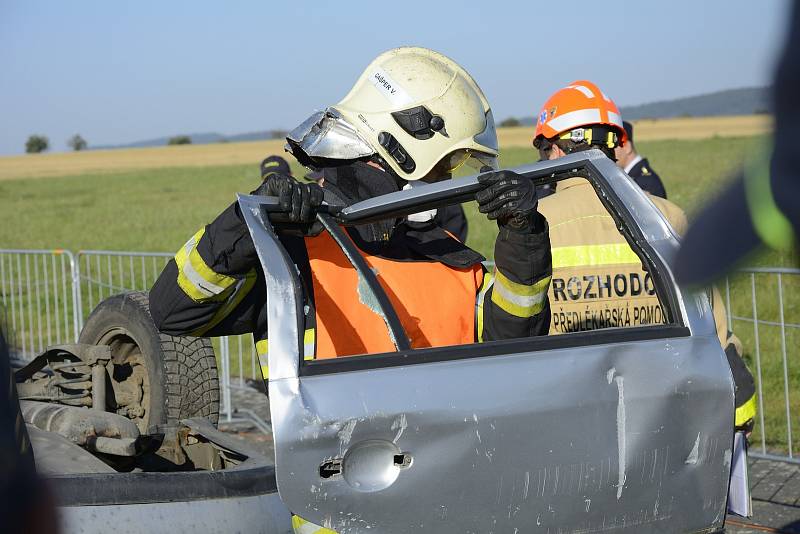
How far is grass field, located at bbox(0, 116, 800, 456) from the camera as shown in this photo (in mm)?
6461

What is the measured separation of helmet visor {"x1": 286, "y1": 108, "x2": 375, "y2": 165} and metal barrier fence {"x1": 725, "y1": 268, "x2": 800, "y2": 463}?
2.38m

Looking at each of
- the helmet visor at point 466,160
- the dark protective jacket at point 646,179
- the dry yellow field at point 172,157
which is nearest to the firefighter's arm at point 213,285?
the helmet visor at point 466,160

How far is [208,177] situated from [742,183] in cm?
5182

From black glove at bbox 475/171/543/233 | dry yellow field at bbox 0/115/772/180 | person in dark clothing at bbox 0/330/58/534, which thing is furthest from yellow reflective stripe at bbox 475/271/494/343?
dry yellow field at bbox 0/115/772/180

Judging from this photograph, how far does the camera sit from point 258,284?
2824mm

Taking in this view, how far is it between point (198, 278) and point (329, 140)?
0.63 metres

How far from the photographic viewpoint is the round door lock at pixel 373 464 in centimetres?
229

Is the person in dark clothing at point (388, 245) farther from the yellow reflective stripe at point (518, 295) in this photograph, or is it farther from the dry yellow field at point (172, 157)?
the dry yellow field at point (172, 157)

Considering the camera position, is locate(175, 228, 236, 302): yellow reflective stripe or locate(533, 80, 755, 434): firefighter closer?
locate(175, 228, 236, 302): yellow reflective stripe

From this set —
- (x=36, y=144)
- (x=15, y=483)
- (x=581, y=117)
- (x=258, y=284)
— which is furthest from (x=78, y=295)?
(x=36, y=144)

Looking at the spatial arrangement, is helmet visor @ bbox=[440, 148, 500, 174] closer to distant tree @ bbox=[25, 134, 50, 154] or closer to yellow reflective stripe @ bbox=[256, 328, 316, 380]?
yellow reflective stripe @ bbox=[256, 328, 316, 380]

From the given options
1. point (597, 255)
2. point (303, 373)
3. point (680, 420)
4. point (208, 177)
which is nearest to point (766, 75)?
point (303, 373)

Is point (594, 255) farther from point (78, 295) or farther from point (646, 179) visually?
point (78, 295)

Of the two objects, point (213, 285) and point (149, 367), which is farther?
point (149, 367)
